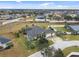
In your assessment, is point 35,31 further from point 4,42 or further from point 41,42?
point 4,42

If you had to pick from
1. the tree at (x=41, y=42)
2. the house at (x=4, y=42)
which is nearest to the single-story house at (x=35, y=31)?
the tree at (x=41, y=42)

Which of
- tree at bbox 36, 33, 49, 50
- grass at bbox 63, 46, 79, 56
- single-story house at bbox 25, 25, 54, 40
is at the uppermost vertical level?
single-story house at bbox 25, 25, 54, 40

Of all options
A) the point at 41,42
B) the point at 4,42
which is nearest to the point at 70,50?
the point at 41,42

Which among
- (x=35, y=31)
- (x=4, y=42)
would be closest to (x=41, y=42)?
(x=35, y=31)

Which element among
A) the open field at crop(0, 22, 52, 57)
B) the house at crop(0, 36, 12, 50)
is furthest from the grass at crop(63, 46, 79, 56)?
the house at crop(0, 36, 12, 50)

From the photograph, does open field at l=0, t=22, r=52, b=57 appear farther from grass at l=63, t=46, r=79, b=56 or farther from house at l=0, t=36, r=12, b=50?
grass at l=63, t=46, r=79, b=56

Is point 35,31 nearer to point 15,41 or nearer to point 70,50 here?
point 15,41

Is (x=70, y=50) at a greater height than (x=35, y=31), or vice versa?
(x=35, y=31)
